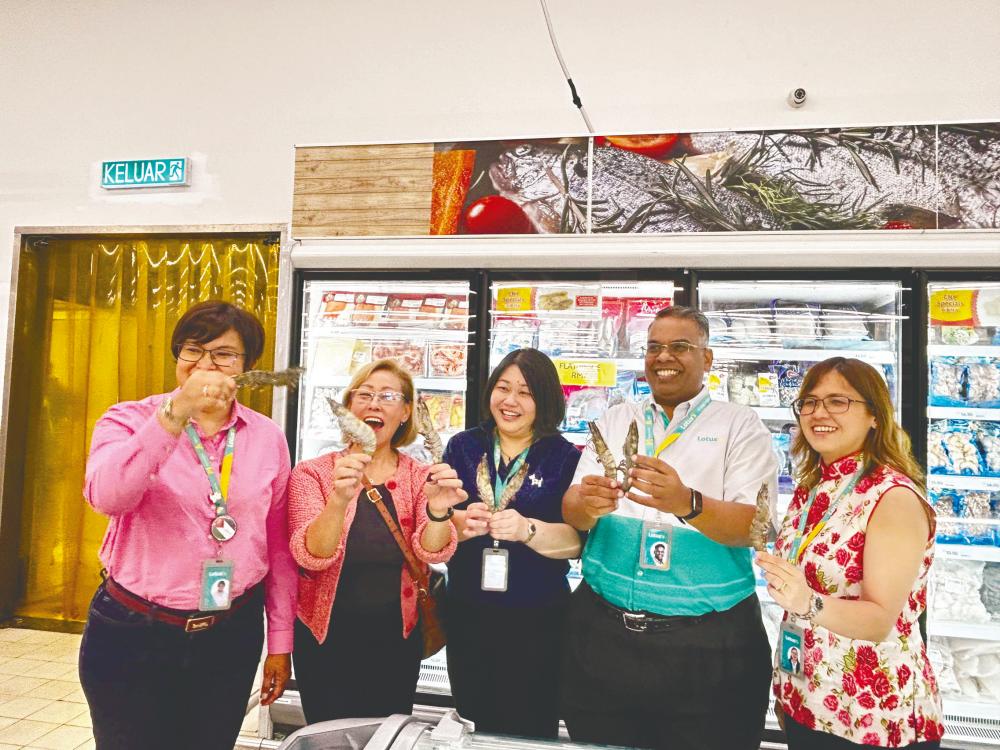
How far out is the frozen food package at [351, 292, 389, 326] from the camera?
338cm

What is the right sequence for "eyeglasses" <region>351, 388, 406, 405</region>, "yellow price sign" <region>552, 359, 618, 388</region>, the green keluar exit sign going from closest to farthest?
"eyeglasses" <region>351, 388, 406, 405</region>, "yellow price sign" <region>552, 359, 618, 388</region>, the green keluar exit sign

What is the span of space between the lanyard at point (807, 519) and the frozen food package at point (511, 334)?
68.6 inches

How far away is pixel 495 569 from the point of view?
192cm

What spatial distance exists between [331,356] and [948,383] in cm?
297

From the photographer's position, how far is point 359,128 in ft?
12.7

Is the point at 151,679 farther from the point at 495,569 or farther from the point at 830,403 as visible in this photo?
the point at 830,403

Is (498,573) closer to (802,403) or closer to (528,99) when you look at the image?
(802,403)

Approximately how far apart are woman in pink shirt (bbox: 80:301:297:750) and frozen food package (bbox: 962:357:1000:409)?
3007 mm

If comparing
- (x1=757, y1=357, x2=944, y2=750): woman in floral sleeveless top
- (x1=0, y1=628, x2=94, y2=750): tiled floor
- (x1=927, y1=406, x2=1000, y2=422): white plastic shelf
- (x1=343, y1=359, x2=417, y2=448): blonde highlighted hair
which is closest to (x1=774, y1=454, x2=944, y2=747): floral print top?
(x1=757, y1=357, x2=944, y2=750): woman in floral sleeveless top

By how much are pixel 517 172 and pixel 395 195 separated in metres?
0.61

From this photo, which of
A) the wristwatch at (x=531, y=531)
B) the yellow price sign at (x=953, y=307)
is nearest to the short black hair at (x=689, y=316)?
the wristwatch at (x=531, y=531)

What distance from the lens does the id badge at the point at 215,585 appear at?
1597 millimetres

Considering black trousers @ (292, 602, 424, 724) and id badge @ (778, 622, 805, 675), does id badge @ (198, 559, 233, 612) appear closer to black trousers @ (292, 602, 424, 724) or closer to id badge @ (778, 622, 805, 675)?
black trousers @ (292, 602, 424, 724)

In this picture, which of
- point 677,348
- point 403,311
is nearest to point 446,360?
point 403,311
